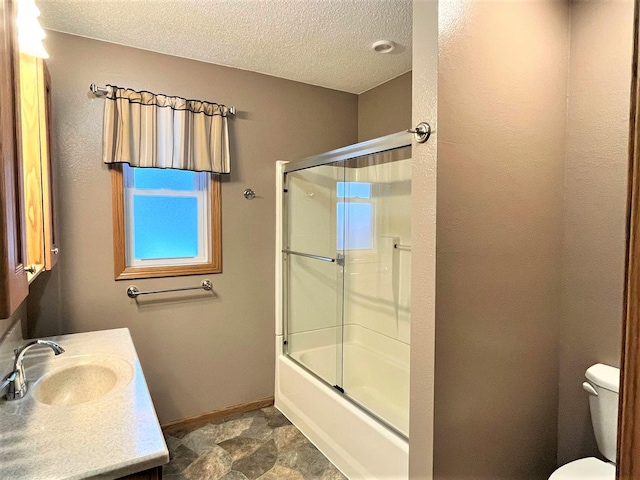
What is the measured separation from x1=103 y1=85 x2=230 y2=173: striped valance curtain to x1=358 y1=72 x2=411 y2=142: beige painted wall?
3.78 ft

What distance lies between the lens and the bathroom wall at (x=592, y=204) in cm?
158

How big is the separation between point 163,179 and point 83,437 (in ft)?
5.82

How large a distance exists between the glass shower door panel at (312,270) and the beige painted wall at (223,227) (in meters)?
0.16

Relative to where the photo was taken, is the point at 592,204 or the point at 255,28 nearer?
the point at 592,204

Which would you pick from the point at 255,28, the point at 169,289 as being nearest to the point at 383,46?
the point at 255,28

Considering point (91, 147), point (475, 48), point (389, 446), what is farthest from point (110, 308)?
point (475, 48)

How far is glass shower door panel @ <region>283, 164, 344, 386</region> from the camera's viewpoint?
9.33ft

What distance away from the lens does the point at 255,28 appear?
2080 millimetres

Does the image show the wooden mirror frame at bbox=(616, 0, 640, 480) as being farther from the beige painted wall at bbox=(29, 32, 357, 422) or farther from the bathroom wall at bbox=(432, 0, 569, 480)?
the beige painted wall at bbox=(29, 32, 357, 422)

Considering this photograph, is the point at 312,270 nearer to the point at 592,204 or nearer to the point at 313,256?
the point at 313,256

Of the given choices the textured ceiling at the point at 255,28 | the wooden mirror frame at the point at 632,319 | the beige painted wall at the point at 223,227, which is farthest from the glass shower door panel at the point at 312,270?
the wooden mirror frame at the point at 632,319

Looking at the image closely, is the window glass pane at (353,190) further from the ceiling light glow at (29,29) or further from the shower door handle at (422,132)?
the ceiling light glow at (29,29)

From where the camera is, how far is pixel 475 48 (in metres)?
1.42

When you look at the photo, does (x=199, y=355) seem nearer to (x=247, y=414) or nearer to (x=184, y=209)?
(x=247, y=414)
